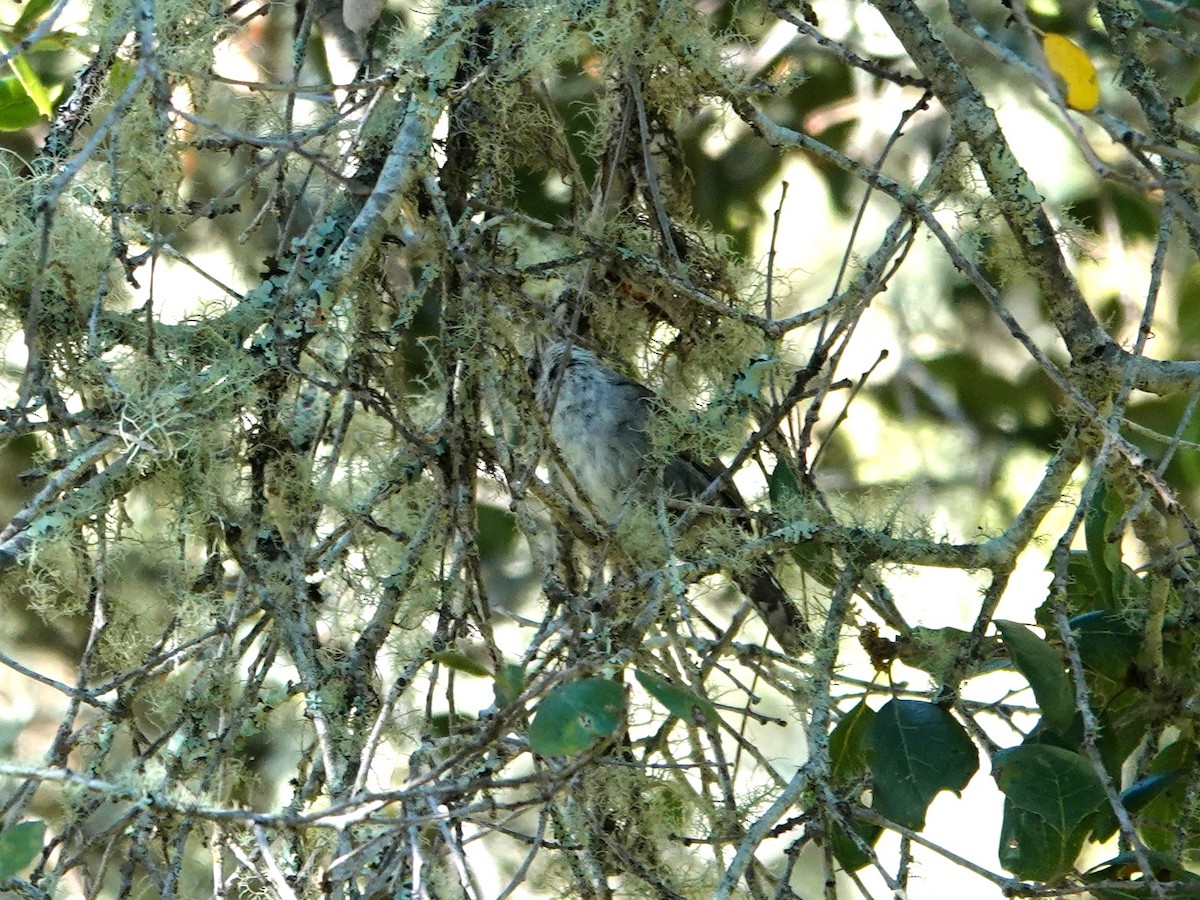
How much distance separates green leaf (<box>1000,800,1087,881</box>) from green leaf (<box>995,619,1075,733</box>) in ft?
0.40

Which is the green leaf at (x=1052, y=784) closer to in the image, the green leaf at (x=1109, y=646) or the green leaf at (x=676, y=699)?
the green leaf at (x=1109, y=646)

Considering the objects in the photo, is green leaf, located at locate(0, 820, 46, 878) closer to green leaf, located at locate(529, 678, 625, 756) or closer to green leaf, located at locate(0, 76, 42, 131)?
green leaf, located at locate(529, 678, 625, 756)

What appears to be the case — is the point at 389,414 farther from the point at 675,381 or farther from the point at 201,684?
the point at 675,381

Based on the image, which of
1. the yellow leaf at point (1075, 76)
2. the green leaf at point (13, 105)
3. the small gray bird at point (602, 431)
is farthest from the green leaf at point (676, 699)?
the small gray bird at point (602, 431)

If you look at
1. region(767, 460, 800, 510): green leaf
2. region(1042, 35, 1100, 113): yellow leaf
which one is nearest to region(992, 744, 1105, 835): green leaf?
region(767, 460, 800, 510): green leaf

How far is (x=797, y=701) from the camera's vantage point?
191 cm

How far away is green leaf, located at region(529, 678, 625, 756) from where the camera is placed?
4.02ft

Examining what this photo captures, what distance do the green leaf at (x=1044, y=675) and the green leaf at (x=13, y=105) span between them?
1549mm

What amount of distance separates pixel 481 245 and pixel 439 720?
917mm

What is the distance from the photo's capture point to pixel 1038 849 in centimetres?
156

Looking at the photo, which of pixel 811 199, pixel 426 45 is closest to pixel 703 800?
pixel 426 45

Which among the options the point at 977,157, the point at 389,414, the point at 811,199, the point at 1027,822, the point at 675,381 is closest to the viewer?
the point at 1027,822

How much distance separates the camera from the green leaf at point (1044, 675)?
1.62 metres

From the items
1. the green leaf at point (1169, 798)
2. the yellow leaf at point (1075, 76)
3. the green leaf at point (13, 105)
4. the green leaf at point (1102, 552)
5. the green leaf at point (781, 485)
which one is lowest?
the green leaf at point (1169, 798)
